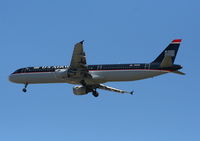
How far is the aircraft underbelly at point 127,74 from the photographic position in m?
60.1

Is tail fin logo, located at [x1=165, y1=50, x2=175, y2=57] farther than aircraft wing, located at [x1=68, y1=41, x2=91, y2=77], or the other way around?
tail fin logo, located at [x1=165, y1=50, x2=175, y2=57]

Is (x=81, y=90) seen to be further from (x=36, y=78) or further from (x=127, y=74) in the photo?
(x=127, y=74)

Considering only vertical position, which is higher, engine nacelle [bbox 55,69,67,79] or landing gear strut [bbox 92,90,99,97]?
engine nacelle [bbox 55,69,67,79]

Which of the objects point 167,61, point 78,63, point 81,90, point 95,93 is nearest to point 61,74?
point 78,63

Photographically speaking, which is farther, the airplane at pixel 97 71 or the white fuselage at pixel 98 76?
the white fuselage at pixel 98 76

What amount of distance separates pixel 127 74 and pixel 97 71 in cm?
411

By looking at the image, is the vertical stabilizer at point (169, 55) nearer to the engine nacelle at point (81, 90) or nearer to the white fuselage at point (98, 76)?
the white fuselage at point (98, 76)

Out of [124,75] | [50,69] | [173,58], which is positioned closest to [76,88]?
[50,69]

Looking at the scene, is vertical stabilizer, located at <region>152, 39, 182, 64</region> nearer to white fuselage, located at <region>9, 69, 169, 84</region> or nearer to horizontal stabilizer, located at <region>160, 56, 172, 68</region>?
horizontal stabilizer, located at <region>160, 56, 172, 68</region>

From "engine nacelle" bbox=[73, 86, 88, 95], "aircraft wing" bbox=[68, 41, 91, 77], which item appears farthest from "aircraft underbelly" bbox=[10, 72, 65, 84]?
"aircraft wing" bbox=[68, 41, 91, 77]

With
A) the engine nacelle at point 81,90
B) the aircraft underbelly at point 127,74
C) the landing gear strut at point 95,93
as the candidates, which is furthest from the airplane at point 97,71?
the landing gear strut at point 95,93

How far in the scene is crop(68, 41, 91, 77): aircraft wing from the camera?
56969 mm

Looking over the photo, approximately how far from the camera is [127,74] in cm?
6116

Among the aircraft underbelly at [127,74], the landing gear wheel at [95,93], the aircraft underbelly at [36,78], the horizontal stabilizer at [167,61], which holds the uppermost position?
the horizontal stabilizer at [167,61]
